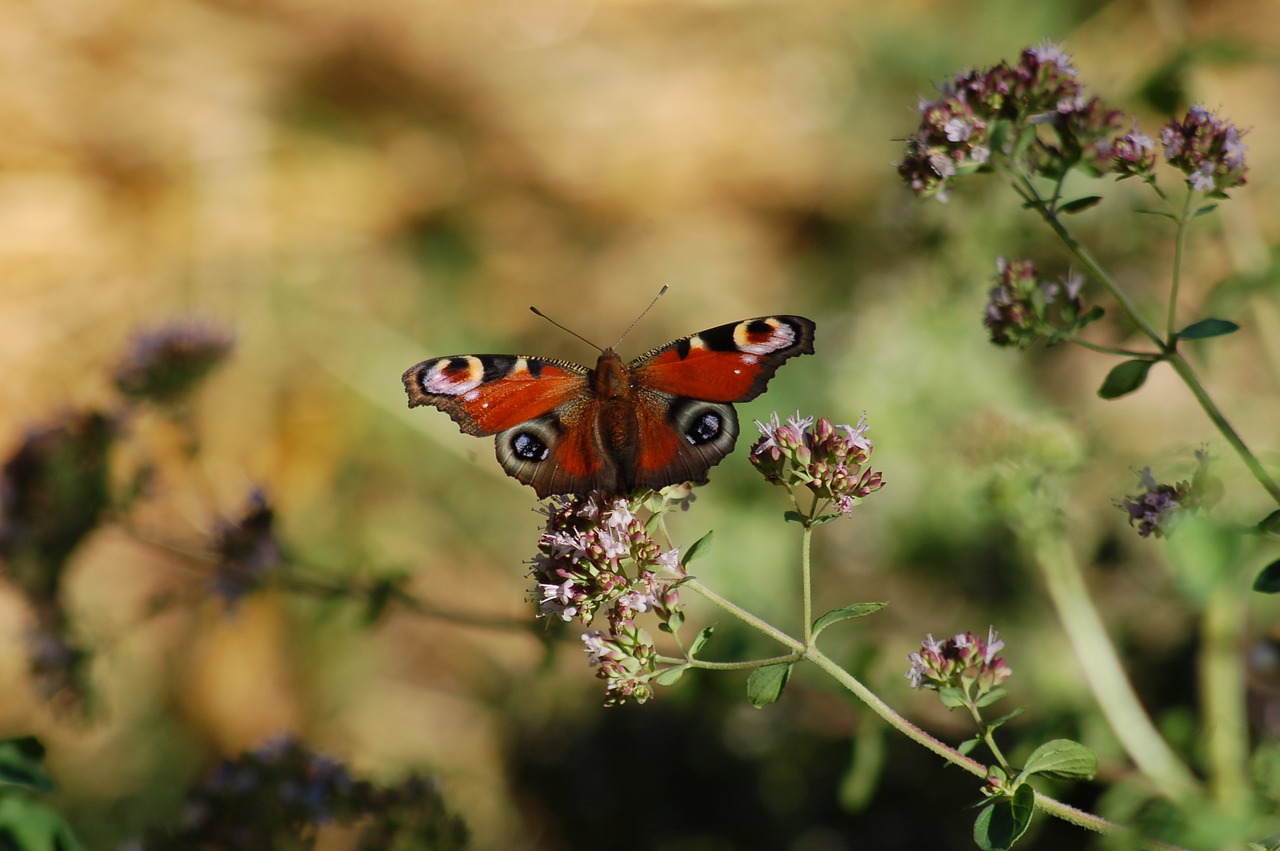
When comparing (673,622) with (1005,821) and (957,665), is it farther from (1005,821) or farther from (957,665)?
(1005,821)

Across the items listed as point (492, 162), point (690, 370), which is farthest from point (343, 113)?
point (690, 370)

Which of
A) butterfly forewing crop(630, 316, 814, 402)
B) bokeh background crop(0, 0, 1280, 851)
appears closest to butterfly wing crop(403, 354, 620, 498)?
butterfly forewing crop(630, 316, 814, 402)

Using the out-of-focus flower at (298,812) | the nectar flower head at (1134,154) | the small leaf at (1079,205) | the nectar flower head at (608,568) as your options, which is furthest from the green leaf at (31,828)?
the nectar flower head at (1134,154)

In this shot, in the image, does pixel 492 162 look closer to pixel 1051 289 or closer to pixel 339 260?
pixel 339 260

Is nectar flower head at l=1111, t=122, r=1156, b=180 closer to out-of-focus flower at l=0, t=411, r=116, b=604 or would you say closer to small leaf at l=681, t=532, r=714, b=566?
small leaf at l=681, t=532, r=714, b=566

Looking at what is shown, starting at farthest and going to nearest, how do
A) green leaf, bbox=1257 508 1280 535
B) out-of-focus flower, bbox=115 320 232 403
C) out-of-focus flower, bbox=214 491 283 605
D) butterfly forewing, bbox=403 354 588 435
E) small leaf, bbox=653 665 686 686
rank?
out-of-focus flower, bbox=115 320 232 403
out-of-focus flower, bbox=214 491 283 605
butterfly forewing, bbox=403 354 588 435
small leaf, bbox=653 665 686 686
green leaf, bbox=1257 508 1280 535

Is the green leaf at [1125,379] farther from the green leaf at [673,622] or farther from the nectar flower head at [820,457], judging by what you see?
the green leaf at [673,622]

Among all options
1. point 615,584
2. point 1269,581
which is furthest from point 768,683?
point 1269,581
